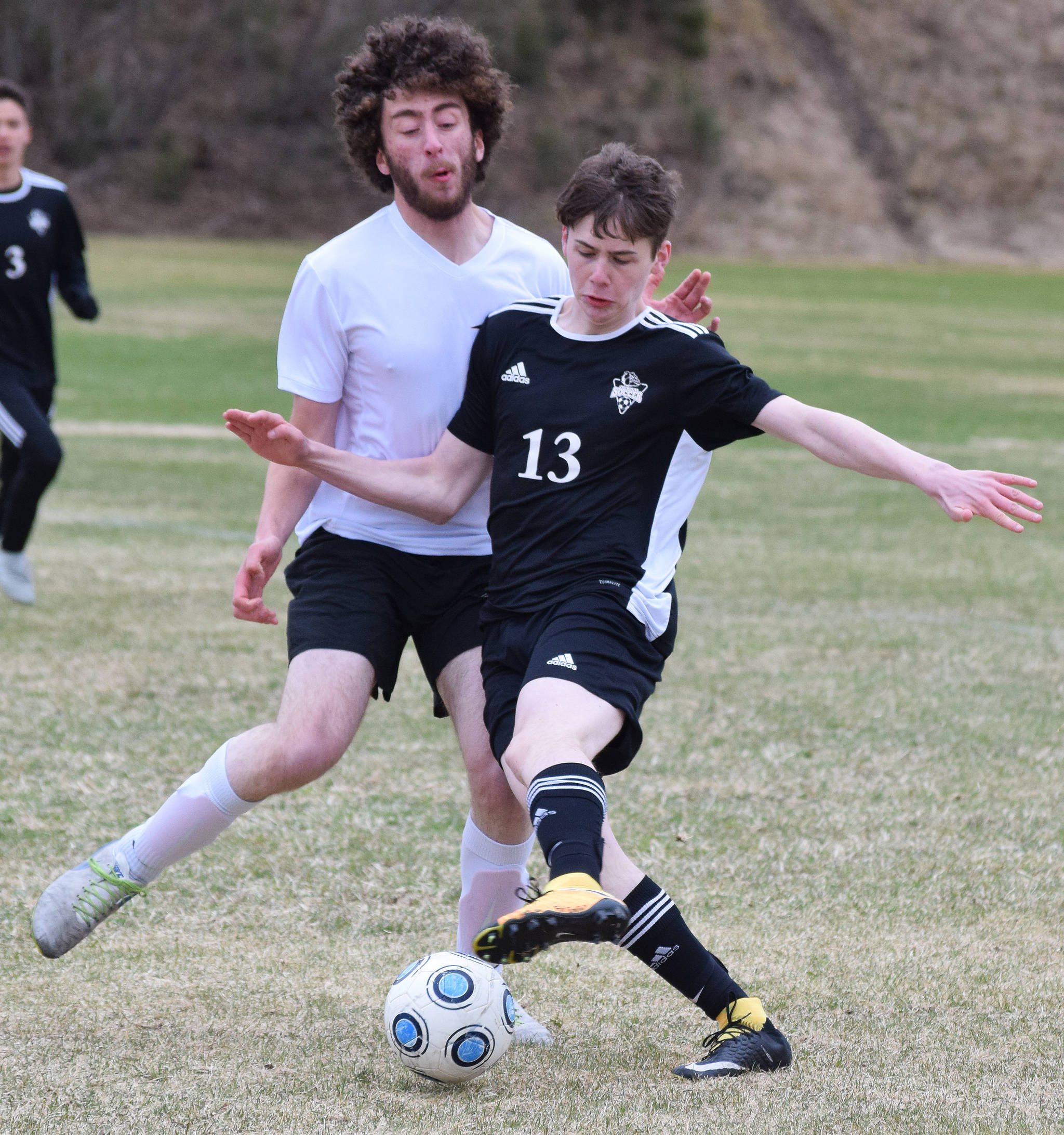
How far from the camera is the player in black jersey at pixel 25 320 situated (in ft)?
27.8

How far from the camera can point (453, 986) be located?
11.4 feet

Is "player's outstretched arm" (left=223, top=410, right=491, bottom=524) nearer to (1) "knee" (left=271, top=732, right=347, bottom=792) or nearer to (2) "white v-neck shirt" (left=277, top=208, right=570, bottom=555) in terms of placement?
(2) "white v-neck shirt" (left=277, top=208, right=570, bottom=555)

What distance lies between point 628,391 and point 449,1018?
139cm

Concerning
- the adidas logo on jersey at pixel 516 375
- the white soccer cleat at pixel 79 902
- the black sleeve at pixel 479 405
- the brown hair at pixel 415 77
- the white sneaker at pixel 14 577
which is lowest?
the white sneaker at pixel 14 577

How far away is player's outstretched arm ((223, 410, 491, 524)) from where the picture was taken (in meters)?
3.79

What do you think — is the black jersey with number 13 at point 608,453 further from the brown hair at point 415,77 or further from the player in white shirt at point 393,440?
the brown hair at point 415,77

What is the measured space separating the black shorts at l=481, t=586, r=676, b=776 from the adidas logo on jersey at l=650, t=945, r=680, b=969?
39 cm

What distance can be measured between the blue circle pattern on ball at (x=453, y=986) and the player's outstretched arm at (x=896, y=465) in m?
1.33

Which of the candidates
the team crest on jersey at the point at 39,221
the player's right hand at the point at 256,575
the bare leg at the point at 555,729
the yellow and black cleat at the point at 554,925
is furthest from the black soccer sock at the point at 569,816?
the team crest on jersey at the point at 39,221

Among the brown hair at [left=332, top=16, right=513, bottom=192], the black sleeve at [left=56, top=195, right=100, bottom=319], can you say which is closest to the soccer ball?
the brown hair at [left=332, top=16, right=513, bottom=192]

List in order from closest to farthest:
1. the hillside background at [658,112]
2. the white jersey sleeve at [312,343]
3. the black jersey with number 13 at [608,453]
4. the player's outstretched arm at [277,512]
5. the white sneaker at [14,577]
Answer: the black jersey with number 13 at [608,453] < the player's outstretched arm at [277,512] < the white jersey sleeve at [312,343] < the white sneaker at [14,577] < the hillside background at [658,112]

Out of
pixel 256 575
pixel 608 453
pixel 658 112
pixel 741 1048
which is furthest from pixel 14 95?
pixel 658 112

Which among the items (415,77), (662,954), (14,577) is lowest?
(14,577)

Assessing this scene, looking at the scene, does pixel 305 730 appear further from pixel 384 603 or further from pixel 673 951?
pixel 673 951
